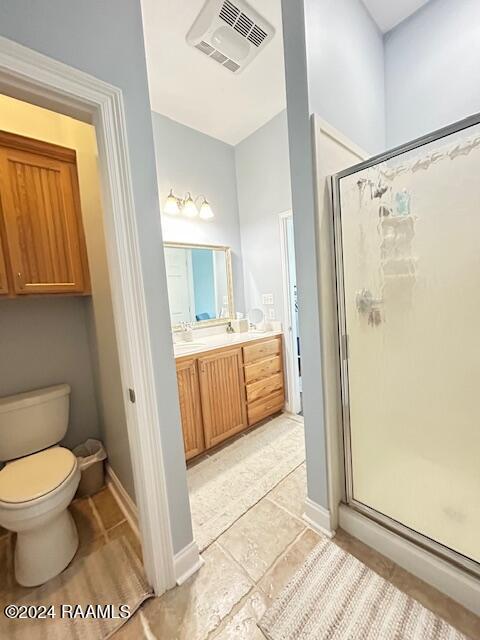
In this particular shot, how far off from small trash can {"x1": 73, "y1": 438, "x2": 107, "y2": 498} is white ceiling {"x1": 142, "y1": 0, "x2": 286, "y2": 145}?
263cm

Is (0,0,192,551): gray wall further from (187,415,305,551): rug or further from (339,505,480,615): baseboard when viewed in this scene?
(339,505,480,615): baseboard

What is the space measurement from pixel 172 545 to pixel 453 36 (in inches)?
116

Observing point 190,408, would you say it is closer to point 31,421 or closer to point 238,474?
point 238,474

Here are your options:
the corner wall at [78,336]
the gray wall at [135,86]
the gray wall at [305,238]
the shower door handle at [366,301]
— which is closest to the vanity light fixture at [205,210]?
the corner wall at [78,336]

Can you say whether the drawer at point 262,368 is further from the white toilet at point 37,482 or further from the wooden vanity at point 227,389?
the white toilet at point 37,482

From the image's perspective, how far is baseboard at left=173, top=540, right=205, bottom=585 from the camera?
3.92 feet

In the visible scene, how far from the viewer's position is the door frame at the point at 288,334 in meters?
2.56

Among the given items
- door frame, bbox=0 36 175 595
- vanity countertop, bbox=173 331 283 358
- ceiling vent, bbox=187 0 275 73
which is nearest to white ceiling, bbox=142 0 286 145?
ceiling vent, bbox=187 0 275 73

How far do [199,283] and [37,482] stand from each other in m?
1.84

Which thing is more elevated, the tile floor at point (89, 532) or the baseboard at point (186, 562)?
the baseboard at point (186, 562)

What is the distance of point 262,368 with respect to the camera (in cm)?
251

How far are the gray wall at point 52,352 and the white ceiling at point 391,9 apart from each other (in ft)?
8.13

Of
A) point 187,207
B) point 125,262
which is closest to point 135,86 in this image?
point 125,262

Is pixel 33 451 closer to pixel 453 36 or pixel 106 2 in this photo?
pixel 106 2
